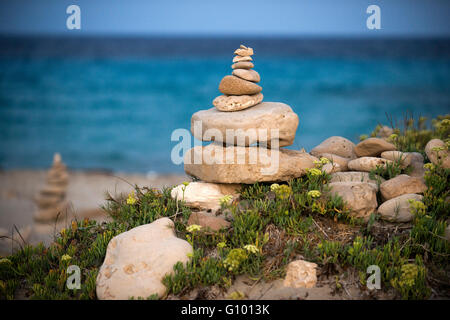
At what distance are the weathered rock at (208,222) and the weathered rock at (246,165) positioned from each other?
0.68 metres

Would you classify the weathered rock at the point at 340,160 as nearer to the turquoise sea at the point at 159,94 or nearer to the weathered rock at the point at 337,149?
the weathered rock at the point at 337,149

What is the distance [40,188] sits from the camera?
15344 millimetres

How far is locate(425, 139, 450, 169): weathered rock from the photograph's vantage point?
6.03m

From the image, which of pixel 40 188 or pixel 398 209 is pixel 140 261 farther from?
pixel 40 188

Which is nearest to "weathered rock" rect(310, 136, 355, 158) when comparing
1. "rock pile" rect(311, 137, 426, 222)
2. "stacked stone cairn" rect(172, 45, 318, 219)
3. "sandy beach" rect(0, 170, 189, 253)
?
"rock pile" rect(311, 137, 426, 222)

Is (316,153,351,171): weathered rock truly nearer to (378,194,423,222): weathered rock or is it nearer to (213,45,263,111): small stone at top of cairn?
(378,194,423,222): weathered rock

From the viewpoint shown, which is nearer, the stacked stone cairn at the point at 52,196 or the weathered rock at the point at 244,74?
the weathered rock at the point at 244,74

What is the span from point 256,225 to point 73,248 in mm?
Result: 2633

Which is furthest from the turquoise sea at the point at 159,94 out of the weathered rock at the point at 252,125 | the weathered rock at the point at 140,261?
the weathered rock at the point at 140,261

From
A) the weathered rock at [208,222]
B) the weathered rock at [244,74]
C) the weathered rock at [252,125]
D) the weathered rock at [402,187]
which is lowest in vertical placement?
the weathered rock at [208,222]

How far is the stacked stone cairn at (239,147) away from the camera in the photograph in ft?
19.1

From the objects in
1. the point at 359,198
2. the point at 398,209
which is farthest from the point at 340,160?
the point at 398,209

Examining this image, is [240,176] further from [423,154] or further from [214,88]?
[214,88]
